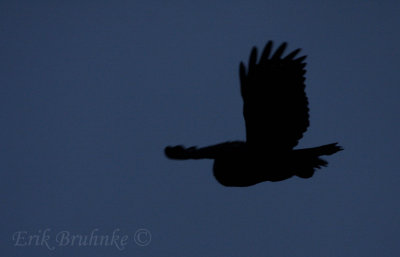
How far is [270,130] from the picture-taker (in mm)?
4684

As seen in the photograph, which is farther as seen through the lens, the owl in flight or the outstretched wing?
the outstretched wing

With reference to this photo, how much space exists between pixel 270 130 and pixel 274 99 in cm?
33

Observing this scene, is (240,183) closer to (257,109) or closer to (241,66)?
(257,109)

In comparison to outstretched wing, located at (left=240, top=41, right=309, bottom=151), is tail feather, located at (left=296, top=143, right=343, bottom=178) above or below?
below

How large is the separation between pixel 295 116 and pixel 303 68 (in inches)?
22.6

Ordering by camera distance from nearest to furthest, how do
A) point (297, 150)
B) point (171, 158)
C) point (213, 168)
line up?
point (171, 158) → point (213, 168) → point (297, 150)

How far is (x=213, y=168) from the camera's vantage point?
4.41m

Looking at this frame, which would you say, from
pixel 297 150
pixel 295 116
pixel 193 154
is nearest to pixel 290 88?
pixel 295 116

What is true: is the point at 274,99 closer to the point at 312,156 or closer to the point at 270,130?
the point at 270,130

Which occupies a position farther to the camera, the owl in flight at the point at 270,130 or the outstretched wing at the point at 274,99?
the outstretched wing at the point at 274,99

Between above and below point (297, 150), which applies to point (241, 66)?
above

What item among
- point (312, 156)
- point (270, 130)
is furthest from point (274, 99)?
point (312, 156)

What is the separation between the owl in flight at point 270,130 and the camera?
439 cm

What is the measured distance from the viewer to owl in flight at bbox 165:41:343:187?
4395 millimetres
